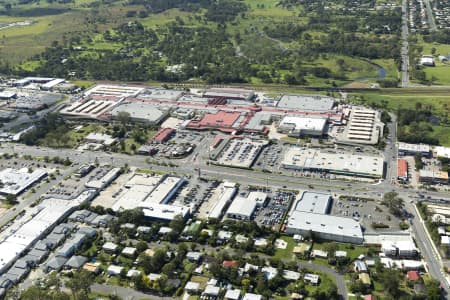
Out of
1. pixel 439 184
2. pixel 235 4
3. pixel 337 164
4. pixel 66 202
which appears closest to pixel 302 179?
pixel 337 164

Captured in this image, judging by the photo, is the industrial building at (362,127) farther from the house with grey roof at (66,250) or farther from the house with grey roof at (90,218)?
the house with grey roof at (66,250)

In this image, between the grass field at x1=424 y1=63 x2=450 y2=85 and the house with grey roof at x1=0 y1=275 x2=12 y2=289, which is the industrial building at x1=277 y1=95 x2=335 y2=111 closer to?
the grass field at x1=424 y1=63 x2=450 y2=85

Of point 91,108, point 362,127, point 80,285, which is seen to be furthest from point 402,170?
point 91,108

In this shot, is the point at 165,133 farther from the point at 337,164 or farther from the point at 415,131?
the point at 415,131

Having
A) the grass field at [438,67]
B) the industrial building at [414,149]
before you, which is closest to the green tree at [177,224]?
the industrial building at [414,149]

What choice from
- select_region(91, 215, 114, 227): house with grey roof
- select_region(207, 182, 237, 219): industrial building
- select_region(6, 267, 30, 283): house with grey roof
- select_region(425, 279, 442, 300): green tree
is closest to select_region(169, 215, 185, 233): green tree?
select_region(207, 182, 237, 219): industrial building

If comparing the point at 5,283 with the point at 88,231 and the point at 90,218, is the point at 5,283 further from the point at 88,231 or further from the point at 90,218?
the point at 90,218
